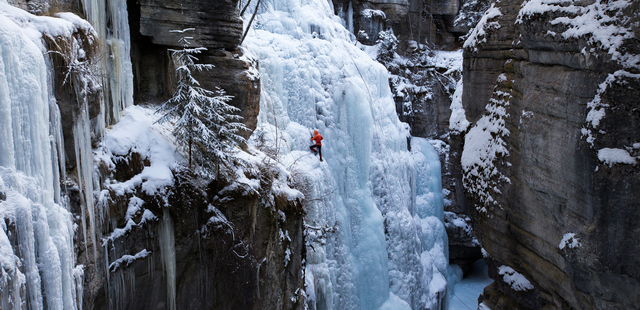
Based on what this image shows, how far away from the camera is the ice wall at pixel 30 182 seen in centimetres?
425

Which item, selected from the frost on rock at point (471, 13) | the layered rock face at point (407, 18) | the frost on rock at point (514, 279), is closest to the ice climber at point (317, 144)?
the frost on rock at point (514, 279)

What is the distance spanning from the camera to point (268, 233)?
791 centimetres

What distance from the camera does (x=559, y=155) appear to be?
795 centimetres

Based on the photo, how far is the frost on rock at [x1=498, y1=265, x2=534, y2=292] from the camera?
9.85 metres

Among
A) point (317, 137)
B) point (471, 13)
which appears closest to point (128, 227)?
point (317, 137)

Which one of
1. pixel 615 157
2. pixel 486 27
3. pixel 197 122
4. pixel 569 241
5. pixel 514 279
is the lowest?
pixel 514 279

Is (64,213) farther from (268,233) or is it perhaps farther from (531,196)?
(531,196)

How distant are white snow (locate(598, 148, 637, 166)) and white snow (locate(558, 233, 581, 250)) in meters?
1.37

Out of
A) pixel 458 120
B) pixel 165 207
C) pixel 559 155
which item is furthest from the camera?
pixel 458 120

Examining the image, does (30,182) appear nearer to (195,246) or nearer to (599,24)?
(195,246)

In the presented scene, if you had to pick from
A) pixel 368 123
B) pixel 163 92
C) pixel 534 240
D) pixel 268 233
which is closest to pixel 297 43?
pixel 368 123

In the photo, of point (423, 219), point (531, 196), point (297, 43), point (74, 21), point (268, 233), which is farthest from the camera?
point (423, 219)

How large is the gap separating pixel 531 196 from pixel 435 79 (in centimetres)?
1233

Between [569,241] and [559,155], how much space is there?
4.66 ft
